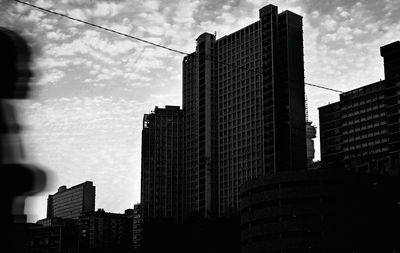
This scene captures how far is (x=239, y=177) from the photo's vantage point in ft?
462

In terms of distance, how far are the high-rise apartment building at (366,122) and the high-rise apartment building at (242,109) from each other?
14.7 meters

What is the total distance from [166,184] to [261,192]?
76681mm

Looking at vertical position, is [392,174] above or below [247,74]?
below

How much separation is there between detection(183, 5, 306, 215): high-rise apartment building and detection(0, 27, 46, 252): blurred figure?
12367 centimetres

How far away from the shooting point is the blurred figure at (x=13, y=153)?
→ 2291 mm

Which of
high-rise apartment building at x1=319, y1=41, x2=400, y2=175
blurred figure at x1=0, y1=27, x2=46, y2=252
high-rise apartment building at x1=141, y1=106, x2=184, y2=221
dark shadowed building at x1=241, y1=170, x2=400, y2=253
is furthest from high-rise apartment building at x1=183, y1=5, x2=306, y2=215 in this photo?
blurred figure at x1=0, y1=27, x2=46, y2=252

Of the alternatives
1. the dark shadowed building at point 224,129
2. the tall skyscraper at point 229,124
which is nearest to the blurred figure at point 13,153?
the dark shadowed building at point 224,129

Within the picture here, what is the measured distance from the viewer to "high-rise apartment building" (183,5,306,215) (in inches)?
5084

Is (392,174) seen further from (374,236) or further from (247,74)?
(247,74)

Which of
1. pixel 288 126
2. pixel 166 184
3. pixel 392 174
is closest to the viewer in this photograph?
pixel 392 174

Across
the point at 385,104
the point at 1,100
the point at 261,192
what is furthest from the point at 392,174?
the point at 1,100

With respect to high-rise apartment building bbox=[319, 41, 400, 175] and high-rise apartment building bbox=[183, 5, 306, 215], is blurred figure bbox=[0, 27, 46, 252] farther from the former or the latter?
high-rise apartment building bbox=[319, 41, 400, 175]

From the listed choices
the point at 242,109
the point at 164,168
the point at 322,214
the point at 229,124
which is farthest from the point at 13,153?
the point at 164,168

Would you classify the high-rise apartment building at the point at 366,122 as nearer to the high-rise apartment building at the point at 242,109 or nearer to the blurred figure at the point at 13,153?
the high-rise apartment building at the point at 242,109
